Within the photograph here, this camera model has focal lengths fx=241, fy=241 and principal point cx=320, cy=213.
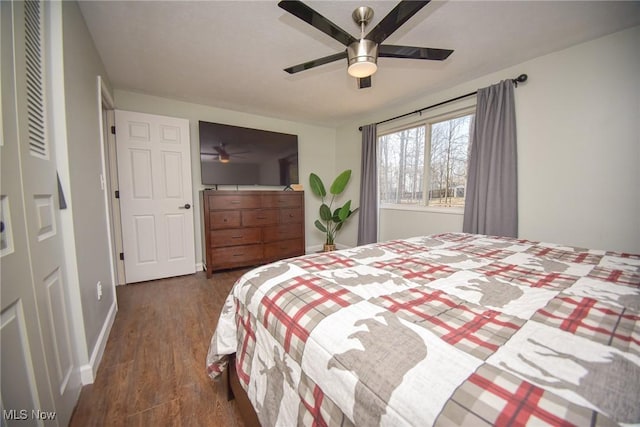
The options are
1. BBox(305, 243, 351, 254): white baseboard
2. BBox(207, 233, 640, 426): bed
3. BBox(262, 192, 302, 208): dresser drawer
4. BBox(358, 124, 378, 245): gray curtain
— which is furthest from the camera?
BBox(305, 243, 351, 254): white baseboard

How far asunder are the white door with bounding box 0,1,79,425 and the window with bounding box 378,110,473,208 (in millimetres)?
3294

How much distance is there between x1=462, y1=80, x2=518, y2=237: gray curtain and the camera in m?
2.30

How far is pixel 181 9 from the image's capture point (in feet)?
5.21

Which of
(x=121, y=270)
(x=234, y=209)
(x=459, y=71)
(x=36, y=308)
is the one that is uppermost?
(x=459, y=71)

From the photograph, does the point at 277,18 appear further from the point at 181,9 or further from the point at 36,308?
the point at 36,308

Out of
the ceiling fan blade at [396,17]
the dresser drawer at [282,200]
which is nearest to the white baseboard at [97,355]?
the dresser drawer at [282,200]

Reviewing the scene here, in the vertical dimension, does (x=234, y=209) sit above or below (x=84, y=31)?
below

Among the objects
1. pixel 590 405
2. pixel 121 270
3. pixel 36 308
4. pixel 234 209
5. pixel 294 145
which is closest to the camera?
pixel 590 405

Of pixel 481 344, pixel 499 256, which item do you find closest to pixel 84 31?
pixel 481 344

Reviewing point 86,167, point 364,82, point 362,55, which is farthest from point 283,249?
point 362,55

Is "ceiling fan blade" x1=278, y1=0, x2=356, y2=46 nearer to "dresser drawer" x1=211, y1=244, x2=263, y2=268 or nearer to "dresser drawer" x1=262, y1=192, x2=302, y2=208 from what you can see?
"dresser drawer" x1=262, y1=192, x2=302, y2=208

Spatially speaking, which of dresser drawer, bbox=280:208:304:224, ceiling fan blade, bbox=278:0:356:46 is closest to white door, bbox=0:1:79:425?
ceiling fan blade, bbox=278:0:356:46

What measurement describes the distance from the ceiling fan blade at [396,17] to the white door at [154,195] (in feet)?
8.38

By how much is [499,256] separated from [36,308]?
2073 millimetres
